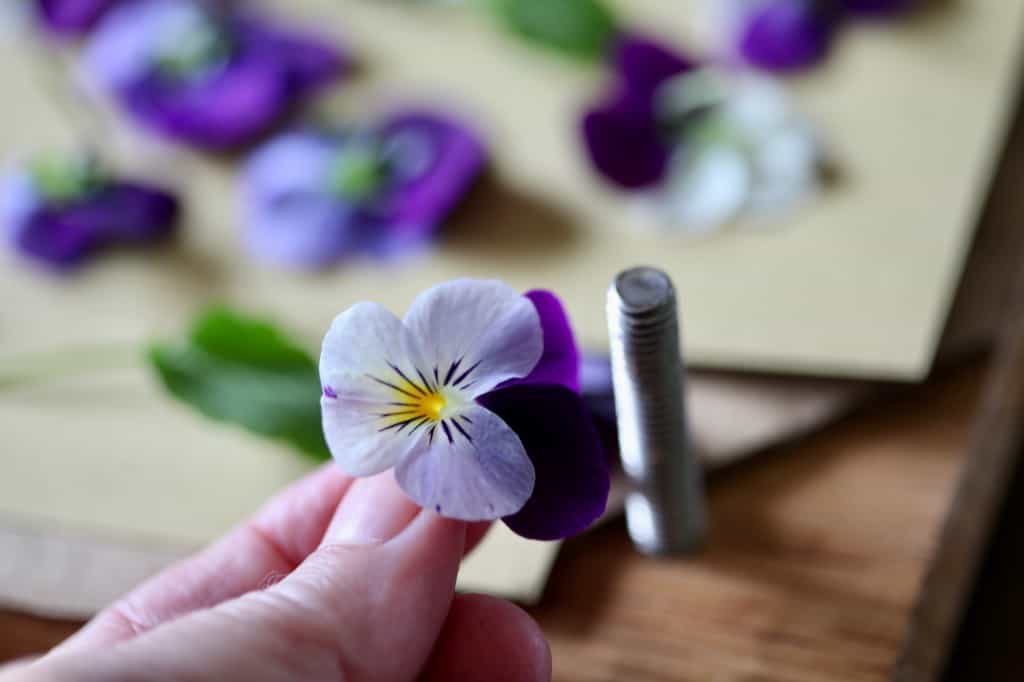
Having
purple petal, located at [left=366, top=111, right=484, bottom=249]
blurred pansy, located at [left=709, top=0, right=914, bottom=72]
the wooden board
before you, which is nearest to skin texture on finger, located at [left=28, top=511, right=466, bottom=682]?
the wooden board

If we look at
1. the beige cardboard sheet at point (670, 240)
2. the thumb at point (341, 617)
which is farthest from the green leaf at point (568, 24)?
the thumb at point (341, 617)

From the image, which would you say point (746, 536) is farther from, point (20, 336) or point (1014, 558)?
point (20, 336)

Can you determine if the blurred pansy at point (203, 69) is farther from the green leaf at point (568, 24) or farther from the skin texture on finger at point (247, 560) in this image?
the skin texture on finger at point (247, 560)

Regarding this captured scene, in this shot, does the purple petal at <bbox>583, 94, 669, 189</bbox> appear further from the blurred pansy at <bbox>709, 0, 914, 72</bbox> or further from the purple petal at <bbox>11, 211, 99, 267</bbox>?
the purple petal at <bbox>11, 211, 99, 267</bbox>

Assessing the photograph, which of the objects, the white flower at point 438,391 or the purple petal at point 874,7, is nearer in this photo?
the white flower at point 438,391

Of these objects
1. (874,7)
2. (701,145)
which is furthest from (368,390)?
(874,7)

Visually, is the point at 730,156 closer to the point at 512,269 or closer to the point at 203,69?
the point at 512,269
